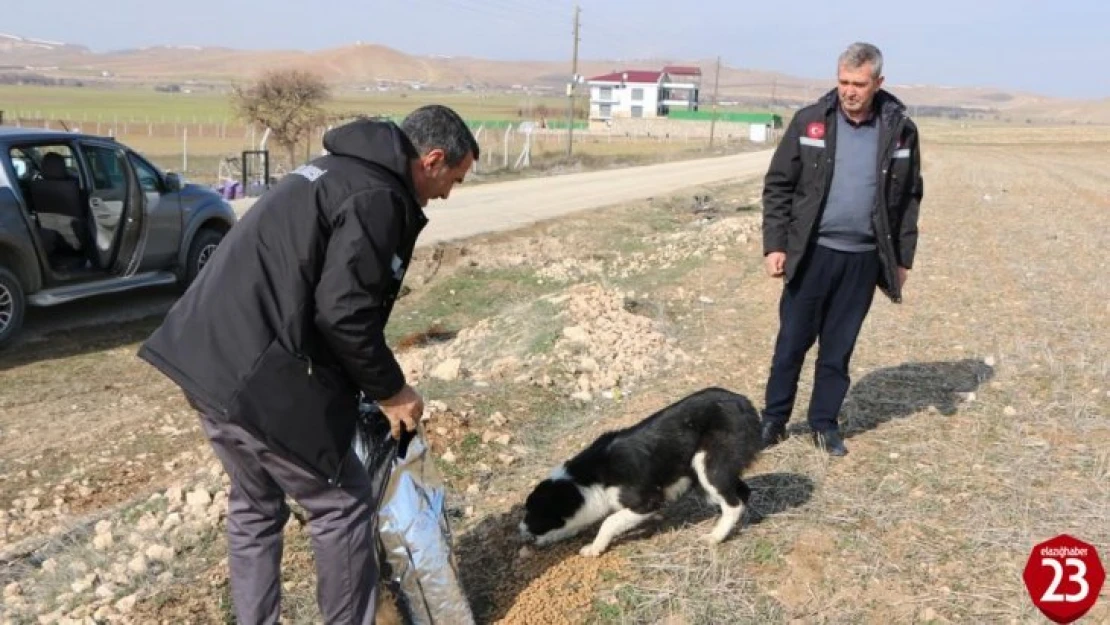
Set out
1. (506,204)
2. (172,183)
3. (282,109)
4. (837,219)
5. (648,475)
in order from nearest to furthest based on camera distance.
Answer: (648,475)
(837,219)
(172,183)
(506,204)
(282,109)

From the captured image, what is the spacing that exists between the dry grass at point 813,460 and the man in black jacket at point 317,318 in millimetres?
1056

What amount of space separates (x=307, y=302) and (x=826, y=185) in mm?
2939

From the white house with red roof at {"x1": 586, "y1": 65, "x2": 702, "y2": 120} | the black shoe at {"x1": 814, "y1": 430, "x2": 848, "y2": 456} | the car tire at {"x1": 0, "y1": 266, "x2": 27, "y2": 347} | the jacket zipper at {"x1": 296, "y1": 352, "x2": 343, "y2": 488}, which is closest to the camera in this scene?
the jacket zipper at {"x1": 296, "y1": 352, "x2": 343, "y2": 488}

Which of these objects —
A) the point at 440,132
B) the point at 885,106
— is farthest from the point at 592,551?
the point at 885,106

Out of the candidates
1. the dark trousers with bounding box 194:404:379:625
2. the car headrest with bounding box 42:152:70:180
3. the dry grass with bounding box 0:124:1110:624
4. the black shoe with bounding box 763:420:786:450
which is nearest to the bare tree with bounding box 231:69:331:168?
the dry grass with bounding box 0:124:1110:624

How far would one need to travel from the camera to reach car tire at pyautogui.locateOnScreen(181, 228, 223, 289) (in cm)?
963

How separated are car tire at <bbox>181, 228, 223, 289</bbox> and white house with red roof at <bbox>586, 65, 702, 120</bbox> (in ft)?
312

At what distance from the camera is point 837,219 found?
15.1 feet

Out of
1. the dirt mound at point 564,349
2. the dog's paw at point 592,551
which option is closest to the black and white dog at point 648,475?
the dog's paw at point 592,551

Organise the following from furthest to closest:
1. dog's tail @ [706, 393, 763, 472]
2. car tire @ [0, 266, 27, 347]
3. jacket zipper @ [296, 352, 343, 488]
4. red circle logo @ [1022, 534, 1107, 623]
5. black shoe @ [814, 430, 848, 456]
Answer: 1. car tire @ [0, 266, 27, 347]
2. black shoe @ [814, 430, 848, 456]
3. dog's tail @ [706, 393, 763, 472]
4. red circle logo @ [1022, 534, 1107, 623]
5. jacket zipper @ [296, 352, 343, 488]

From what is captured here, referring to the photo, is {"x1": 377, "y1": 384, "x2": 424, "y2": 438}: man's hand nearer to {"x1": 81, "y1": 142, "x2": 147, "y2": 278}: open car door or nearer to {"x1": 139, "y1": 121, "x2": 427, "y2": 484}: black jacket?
{"x1": 139, "y1": 121, "x2": 427, "y2": 484}: black jacket

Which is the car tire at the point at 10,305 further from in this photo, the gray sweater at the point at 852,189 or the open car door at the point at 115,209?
the gray sweater at the point at 852,189

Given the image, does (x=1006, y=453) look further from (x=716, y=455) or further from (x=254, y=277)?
(x=254, y=277)

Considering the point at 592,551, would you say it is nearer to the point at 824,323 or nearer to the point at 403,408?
the point at 403,408
